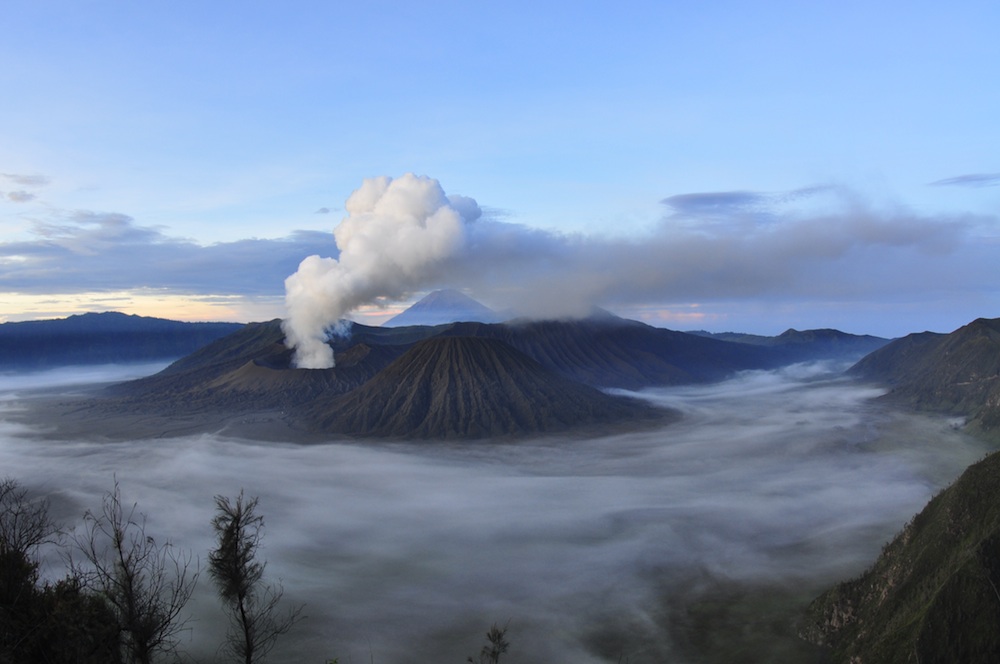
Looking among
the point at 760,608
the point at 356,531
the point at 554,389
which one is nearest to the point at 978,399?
the point at 554,389

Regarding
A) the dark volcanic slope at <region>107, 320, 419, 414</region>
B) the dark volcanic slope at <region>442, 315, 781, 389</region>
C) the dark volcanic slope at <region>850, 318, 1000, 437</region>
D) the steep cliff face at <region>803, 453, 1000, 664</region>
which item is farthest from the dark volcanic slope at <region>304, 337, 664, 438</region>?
the steep cliff face at <region>803, 453, 1000, 664</region>

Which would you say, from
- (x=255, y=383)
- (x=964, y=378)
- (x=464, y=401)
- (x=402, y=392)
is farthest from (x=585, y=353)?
(x=255, y=383)

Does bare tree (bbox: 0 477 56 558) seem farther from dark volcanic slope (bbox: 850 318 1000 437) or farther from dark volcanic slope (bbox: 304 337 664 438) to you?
dark volcanic slope (bbox: 850 318 1000 437)

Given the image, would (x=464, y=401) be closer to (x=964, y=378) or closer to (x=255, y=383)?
(x=255, y=383)

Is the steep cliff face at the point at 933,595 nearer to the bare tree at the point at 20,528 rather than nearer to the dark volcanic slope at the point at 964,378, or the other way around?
the bare tree at the point at 20,528

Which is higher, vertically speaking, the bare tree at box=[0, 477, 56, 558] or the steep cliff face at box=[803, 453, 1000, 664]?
the bare tree at box=[0, 477, 56, 558]

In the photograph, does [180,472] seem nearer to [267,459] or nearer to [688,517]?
[267,459]

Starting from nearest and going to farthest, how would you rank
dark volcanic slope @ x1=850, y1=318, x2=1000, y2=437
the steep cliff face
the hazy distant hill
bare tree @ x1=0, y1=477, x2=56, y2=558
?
1. bare tree @ x1=0, y1=477, x2=56, y2=558
2. the steep cliff face
3. the hazy distant hill
4. dark volcanic slope @ x1=850, y1=318, x2=1000, y2=437
